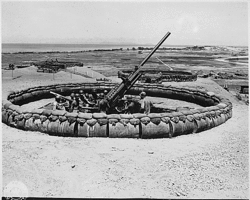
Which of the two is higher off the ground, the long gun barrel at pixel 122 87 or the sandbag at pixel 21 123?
the long gun barrel at pixel 122 87

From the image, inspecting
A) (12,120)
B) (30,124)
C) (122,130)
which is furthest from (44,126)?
(122,130)

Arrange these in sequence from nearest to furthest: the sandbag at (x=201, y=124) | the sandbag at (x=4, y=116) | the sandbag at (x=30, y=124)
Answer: the sandbag at (x=30, y=124), the sandbag at (x=201, y=124), the sandbag at (x=4, y=116)

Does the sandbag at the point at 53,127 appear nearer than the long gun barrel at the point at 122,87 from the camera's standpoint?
Yes

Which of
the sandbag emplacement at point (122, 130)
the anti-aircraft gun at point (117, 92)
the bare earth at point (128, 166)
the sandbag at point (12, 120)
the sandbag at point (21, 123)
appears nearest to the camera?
the bare earth at point (128, 166)

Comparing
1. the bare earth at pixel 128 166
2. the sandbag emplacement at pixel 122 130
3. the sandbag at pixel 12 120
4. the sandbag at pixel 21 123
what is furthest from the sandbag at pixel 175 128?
the sandbag at pixel 12 120

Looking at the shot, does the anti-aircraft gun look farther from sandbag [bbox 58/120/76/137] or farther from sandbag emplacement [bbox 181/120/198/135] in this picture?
sandbag emplacement [bbox 181/120/198/135]

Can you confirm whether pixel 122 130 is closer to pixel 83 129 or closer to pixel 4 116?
pixel 83 129

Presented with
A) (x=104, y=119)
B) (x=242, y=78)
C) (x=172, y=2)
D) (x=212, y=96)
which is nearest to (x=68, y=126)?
→ (x=104, y=119)

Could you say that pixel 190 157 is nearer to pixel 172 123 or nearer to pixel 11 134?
pixel 172 123

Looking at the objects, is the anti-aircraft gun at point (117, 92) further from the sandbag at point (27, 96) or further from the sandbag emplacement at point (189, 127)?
the sandbag at point (27, 96)
